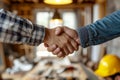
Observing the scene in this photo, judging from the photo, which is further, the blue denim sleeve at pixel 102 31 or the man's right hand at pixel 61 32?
the man's right hand at pixel 61 32

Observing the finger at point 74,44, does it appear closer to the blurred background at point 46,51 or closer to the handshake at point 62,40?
the handshake at point 62,40

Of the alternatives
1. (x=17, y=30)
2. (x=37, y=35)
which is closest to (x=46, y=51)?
(x=37, y=35)

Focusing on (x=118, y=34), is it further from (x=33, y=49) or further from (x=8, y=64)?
(x=33, y=49)

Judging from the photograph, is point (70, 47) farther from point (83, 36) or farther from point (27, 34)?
point (27, 34)

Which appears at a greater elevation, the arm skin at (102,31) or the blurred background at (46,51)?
the arm skin at (102,31)

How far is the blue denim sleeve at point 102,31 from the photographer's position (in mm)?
1306

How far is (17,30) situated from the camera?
4.00 feet

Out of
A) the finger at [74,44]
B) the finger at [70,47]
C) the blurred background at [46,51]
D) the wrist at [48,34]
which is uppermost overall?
the wrist at [48,34]

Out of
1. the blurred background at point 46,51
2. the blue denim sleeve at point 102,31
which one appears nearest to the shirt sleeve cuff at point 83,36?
the blue denim sleeve at point 102,31

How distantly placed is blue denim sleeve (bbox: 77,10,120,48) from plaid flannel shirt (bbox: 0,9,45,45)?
8.5 inches

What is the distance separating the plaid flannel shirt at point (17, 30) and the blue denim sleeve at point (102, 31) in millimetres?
216

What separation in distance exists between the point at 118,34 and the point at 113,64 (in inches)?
59.8

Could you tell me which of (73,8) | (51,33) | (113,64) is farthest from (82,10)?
(51,33)

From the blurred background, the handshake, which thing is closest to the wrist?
the handshake
